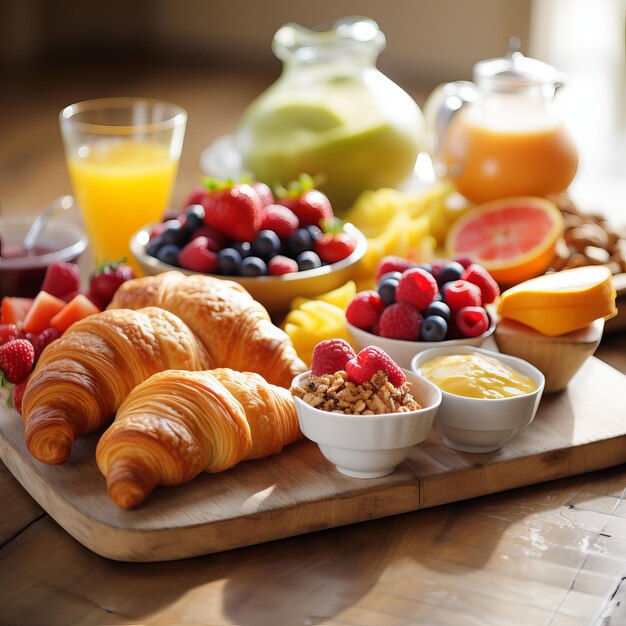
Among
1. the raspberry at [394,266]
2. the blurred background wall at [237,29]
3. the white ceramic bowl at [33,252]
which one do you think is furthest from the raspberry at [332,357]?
the blurred background wall at [237,29]

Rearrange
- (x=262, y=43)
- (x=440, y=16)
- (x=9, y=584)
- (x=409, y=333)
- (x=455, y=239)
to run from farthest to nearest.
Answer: (x=262, y=43) → (x=440, y=16) → (x=455, y=239) → (x=409, y=333) → (x=9, y=584)

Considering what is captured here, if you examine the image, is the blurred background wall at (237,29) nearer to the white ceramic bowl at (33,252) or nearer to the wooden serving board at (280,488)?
the white ceramic bowl at (33,252)

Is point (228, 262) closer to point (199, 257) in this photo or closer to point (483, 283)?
point (199, 257)

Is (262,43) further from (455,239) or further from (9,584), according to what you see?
(9,584)

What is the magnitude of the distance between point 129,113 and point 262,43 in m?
2.81

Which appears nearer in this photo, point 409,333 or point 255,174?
point 409,333

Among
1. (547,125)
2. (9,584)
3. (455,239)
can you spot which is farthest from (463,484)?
(547,125)

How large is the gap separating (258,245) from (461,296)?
0.42 metres

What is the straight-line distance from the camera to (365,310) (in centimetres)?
152

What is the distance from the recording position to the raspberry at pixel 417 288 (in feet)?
4.83

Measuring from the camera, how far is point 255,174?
2240 millimetres

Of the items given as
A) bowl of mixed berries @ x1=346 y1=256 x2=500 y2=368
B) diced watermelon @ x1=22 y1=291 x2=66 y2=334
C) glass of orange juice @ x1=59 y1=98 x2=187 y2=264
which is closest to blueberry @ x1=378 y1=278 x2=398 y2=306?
bowl of mixed berries @ x1=346 y1=256 x2=500 y2=368

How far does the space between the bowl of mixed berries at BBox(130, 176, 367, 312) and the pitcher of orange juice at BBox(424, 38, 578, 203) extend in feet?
1.21

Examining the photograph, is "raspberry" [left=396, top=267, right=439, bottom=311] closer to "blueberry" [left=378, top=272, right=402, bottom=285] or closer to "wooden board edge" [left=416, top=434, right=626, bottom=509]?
"blueberry" [left=378, top=272, right=402, bottom=285]
